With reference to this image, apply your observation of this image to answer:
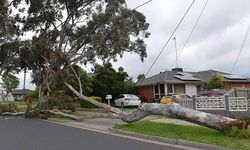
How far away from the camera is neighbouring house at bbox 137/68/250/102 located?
43.2 metres

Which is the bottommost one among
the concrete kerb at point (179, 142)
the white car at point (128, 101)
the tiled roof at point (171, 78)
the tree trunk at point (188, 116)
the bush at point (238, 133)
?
the concrete kerb at point (179, 142)

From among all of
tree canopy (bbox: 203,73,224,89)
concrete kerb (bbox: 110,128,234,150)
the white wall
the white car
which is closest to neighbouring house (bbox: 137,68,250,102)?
the white wall

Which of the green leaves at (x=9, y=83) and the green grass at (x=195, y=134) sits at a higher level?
the green leaves at (x=9, y=83)

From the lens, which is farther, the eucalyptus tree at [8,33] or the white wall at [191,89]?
the white wall at [191,89]

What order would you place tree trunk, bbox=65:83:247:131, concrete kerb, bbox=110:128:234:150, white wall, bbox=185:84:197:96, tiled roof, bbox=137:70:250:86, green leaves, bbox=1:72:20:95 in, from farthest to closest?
green leaves, bbox=1:72:20:95, white wall, bbox=185:84:197:96, tiled roof, bbox=137:70:250:86, tree trunk, bbox=65:83:247:131, concrete kerb, bbox=110:128:234:150

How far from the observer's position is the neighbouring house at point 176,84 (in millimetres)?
43188


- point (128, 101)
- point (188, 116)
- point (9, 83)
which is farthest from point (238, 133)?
point (9, 83)

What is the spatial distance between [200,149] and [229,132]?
1939mm

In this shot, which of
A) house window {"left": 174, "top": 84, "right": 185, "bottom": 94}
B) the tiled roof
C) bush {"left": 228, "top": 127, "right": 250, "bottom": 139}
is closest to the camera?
bush {"left": 228, "top": 127, "right": 250, "bottom": 139}

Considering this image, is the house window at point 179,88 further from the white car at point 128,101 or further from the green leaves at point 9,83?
the green leaves at point 9,83

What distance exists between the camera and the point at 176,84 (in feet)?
143

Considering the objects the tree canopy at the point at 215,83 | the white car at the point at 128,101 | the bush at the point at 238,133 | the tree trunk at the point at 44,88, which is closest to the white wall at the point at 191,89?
the tree canopy at the point at 215,83

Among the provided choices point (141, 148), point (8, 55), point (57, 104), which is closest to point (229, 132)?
point (141, 148)

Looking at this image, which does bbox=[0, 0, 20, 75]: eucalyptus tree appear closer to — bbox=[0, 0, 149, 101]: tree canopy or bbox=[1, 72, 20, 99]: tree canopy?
bbox=[0, 0, 149, 101]: tree canopy
